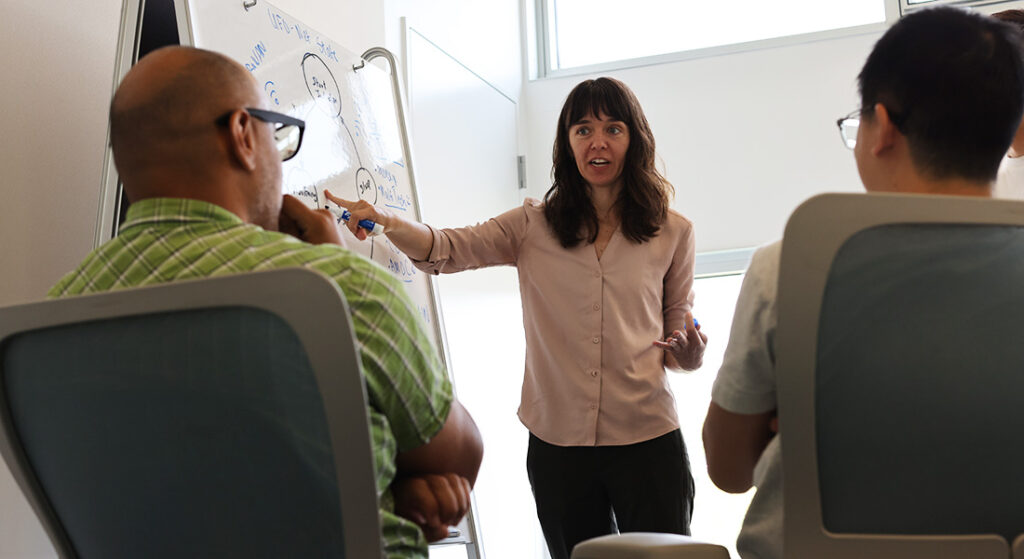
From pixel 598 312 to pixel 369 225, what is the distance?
60 cm

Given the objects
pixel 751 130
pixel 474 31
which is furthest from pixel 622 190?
pixel 751 130

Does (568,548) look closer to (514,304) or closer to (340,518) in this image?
(340,518)

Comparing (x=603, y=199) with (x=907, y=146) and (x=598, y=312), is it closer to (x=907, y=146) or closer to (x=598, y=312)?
(x=598, y=312)

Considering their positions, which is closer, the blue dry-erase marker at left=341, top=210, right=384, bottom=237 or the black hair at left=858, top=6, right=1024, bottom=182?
the black hair at left=858, top=6, right=1024, bottom=182

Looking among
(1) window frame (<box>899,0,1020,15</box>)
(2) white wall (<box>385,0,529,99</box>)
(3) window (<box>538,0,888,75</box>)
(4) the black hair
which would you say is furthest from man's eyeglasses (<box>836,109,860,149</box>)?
(3) window (<box>538,0,888,75</box>)

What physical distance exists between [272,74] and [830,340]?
4.47ft

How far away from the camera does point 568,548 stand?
6.66 feet

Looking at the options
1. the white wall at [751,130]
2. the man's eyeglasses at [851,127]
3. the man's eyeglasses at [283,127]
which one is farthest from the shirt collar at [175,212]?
the white wall at [751,130]

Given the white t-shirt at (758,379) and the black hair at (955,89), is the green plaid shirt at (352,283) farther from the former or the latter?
the black hair at (955,89)

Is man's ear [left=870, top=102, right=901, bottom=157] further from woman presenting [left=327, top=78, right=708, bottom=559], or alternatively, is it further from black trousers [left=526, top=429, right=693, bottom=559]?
black trousers [left=526, top=429, right=693, bottom=559]

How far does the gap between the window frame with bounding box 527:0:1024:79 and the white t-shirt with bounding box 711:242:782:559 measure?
3284 mm

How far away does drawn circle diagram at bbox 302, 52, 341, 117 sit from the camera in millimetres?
1935

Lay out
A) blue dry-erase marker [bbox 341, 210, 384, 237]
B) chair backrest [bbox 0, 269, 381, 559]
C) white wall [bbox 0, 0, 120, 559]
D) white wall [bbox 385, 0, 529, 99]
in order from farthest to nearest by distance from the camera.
Answer: 1. white wall [bbox 385, 0, 529, 99]
2. blue dry-erase marker [bbox 341, 210, 384, 237]
3. white wall [bbox 0, 0, 120, 559]
4. chair backrest [bbox 0, 269, 381, 559]

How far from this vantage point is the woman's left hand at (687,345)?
197cm
